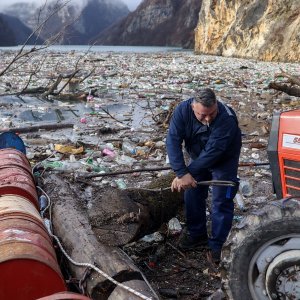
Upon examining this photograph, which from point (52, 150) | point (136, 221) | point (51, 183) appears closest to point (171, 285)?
point (136, 221)

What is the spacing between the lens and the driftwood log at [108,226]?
9.61ft

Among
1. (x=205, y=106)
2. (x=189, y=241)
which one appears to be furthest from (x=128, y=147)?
(x=205, y=106)

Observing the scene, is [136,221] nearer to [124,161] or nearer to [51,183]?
[51,183]

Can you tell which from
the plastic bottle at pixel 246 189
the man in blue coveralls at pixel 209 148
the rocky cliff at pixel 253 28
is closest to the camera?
the man in blue coveralls at pixel 209 148

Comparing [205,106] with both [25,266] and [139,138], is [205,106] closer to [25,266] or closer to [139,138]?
[25,266]

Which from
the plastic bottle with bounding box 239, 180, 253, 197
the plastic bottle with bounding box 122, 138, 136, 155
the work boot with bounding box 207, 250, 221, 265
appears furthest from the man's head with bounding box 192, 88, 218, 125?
the plastic bottle with bounding box 122, 138, 136, 155

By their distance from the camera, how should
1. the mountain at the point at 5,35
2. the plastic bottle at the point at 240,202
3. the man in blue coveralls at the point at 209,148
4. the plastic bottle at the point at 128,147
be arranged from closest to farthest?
the man in blue coveralls at the point at 209,148 → the plastic bottle at the point at 240,202 → the plastic bottle at the point at 128,147 → the mountain at the point at 5,35

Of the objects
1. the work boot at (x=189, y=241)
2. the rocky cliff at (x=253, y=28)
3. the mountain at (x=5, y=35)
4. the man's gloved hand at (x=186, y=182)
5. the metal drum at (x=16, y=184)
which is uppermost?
the metal drum at (x=16, y=184)

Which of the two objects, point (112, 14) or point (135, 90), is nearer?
point (135, 90)

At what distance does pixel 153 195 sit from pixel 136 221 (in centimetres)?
66

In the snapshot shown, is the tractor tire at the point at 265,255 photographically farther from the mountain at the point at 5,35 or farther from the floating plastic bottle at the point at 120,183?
the mountain at the point at 5,35

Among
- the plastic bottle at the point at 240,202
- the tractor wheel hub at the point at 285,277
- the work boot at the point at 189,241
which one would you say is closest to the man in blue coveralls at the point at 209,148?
the work boot at the point at 189,241

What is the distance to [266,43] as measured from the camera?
37562 millimetres

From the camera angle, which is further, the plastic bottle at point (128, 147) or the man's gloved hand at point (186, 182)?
the plastic bottle at point (128, 147)
